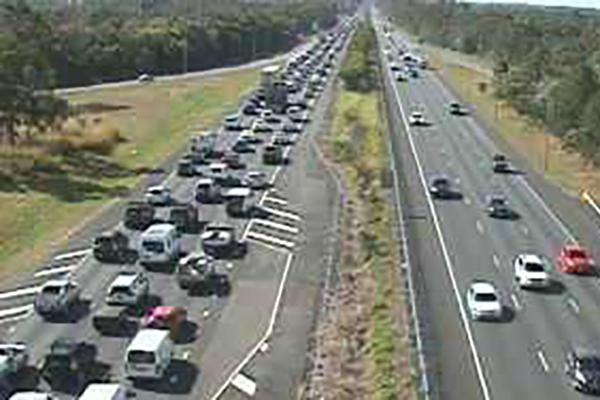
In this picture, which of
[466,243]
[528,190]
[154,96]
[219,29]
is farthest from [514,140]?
[219,29]

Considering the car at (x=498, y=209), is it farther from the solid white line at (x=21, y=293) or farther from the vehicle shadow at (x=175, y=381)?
the vehicle shadow at (x=175, y=381)

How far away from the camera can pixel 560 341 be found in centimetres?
3650

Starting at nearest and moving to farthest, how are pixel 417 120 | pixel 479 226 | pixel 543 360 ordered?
pixel 543 360, pixel 479 226, pixel 417 120

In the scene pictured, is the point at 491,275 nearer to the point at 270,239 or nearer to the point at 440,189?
the point at 270,239

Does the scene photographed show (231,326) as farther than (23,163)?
No

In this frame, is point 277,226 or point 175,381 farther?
point 277,226

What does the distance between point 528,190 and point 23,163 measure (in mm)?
34743

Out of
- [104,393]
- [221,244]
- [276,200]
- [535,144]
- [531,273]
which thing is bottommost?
[535,144]

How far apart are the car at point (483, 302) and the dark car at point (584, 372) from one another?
5780 millimetres

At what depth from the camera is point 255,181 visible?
6394 centimetres

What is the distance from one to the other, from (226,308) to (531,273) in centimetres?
1353

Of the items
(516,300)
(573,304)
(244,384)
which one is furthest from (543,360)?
(244,384)

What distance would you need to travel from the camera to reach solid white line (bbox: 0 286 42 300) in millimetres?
41844

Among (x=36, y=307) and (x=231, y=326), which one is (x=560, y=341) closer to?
(x=231, y=326)
